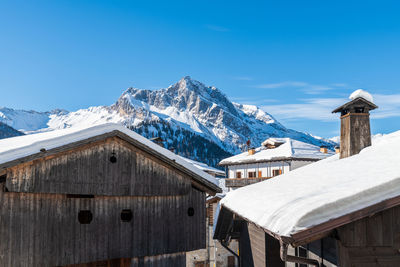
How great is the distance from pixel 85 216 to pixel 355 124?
396 inches

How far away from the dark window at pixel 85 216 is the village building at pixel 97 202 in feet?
0.11

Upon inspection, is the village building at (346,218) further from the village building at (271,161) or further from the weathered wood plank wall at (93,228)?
the village building at (271,161)

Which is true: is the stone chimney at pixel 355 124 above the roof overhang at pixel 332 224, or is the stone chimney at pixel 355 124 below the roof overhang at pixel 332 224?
above

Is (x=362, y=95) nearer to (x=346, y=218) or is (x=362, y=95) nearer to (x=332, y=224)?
(x=346, y=218)

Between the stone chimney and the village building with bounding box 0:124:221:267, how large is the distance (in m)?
5.19

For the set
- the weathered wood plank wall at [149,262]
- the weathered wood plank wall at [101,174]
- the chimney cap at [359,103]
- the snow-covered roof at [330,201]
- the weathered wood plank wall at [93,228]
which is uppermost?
the chimney cap at [359,103]

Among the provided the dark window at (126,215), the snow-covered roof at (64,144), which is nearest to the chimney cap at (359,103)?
the snow-covered roof at (64,144)

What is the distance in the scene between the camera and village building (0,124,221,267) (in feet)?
32.0

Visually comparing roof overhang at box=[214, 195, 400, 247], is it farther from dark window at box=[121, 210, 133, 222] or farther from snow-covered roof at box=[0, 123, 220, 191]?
dark window at box=[121, 210, 133, 222]

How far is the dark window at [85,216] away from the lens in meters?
10.9

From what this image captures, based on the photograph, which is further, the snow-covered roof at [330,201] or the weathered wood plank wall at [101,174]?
the weathered wood plank wall at [101,174]

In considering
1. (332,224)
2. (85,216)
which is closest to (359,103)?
(332,224)

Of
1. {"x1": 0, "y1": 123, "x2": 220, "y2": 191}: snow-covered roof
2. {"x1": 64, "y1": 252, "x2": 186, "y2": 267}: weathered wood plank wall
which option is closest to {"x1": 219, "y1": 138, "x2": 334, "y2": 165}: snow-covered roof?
{"x1": 0, "y1": 123, "x2": 220, "y2": 191}: snow-covered roof

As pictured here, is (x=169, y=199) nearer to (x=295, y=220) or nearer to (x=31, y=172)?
(x=31, y=172)
